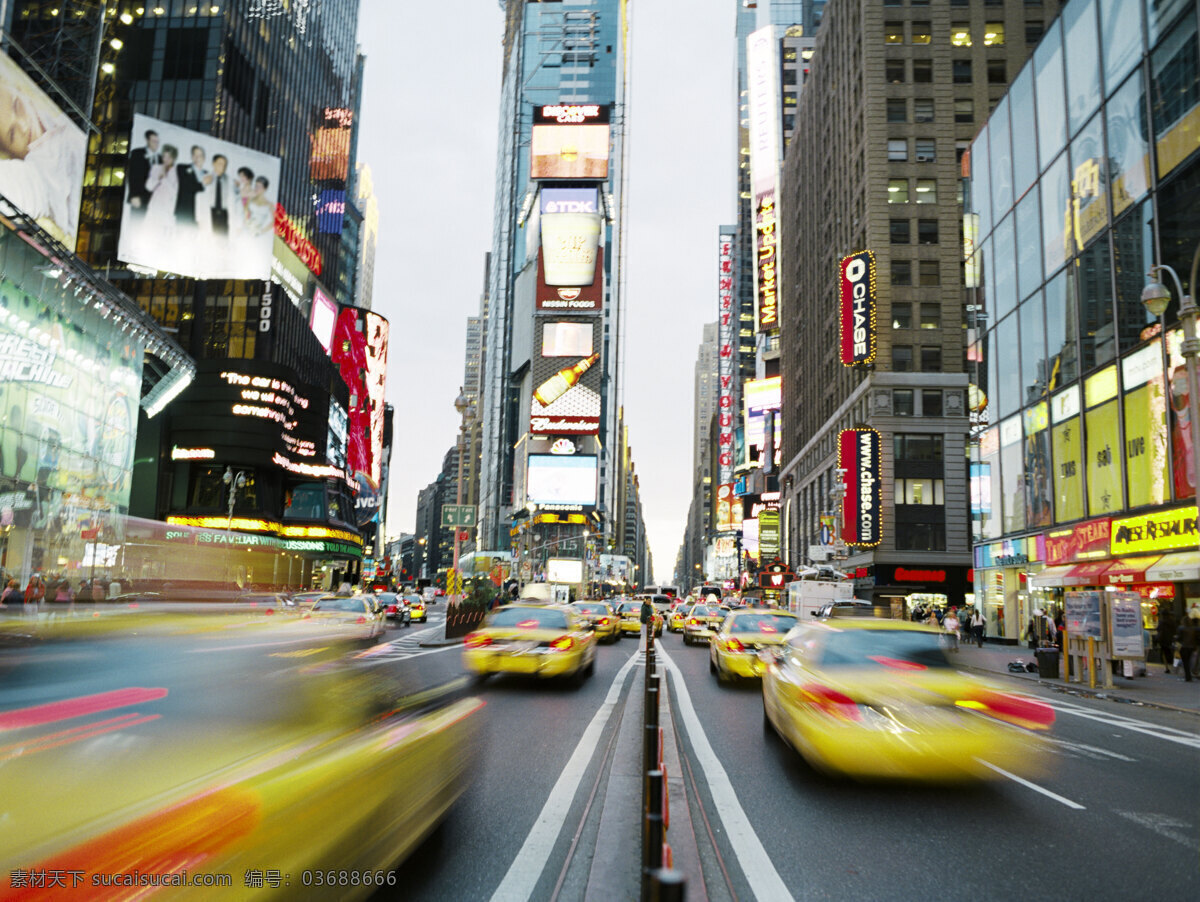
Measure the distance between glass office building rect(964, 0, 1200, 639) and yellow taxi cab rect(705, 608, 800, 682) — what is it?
1056cm

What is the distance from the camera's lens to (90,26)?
179 feet

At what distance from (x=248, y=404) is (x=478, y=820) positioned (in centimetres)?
7575

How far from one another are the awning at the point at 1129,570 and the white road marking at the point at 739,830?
817 inches

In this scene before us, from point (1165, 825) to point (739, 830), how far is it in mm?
3625

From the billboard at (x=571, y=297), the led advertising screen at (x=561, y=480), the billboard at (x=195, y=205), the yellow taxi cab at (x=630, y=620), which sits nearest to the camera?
the yellow taxi cab at (x=630, y=620)

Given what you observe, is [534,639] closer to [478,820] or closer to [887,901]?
[478,820]

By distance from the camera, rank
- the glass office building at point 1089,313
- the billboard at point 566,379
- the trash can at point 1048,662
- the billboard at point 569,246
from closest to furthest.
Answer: the trash can at point 1048,662 < the glass office building at point 1089,313 < the billboard at point 566,379 < the billboard at point 569,246

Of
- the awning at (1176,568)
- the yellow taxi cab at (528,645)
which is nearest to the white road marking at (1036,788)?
the yellow taxi cab at (528,645)

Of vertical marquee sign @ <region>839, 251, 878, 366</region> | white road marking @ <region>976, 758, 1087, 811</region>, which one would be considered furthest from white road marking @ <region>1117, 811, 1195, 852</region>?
vertical marquee sign @ <region>839, 251, 878, 366</region>

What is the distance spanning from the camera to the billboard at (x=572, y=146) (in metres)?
150

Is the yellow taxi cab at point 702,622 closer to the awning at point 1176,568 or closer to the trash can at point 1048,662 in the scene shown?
the trash can at point 1048,662

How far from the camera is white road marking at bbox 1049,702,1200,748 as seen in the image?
40.2 feet

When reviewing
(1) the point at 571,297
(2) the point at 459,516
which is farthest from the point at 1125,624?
(1) the point at 571,297

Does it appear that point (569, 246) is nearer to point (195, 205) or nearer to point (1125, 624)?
point (195, 205)
